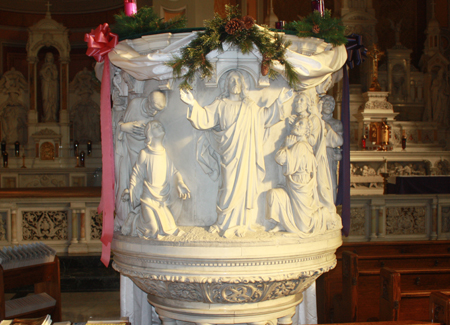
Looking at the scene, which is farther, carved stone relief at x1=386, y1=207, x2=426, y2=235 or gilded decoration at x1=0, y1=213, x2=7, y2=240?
carved stone relief at x1=386, y1=207, x2=426, y2=235

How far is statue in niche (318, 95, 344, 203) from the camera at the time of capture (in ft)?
9.62

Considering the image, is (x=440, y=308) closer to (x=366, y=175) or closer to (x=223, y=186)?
(x=223, y=186)

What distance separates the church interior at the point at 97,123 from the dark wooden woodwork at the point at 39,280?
153cm

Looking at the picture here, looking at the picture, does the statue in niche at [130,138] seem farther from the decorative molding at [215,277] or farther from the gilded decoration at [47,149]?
the gilded decoration at [47,149]

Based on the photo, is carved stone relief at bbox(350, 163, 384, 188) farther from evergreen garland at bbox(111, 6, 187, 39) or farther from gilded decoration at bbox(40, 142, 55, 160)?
evergreen garland at bbox(111, 6, 187, 39)

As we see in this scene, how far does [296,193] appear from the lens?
2.53 metres

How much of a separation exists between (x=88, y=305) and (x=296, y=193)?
3.30m

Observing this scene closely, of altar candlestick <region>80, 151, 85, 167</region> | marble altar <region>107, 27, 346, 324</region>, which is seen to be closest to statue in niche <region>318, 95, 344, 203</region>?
marble altar <region>107, 27, 346, 324</region>

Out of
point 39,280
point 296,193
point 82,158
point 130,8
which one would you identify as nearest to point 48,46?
point 82,158

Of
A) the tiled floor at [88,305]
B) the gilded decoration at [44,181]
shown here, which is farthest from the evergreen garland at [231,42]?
the gilded decoration at [44,181]

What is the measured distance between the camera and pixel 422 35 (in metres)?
11.0

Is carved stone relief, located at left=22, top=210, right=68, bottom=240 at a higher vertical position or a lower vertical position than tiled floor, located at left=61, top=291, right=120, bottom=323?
higher

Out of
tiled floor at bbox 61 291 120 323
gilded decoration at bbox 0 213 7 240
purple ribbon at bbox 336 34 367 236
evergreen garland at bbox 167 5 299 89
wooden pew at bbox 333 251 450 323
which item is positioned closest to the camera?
evergreen garland at bbox 167 5 299 89

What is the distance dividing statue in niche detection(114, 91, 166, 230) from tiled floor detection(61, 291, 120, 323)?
7.02 ft
